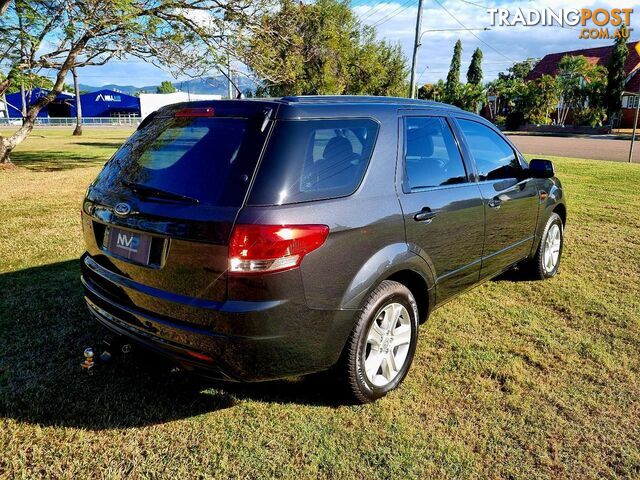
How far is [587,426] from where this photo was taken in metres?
2.73

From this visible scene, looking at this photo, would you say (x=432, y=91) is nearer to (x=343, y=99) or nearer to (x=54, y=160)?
(x=54, y=160)

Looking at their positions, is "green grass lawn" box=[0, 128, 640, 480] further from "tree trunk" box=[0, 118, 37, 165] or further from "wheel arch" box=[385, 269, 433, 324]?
"tree trunk" box=[0, 118, 37, 165]

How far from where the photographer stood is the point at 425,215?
306 centimetres

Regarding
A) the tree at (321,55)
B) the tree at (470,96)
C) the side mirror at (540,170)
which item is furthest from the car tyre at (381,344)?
the tree at (470,96)

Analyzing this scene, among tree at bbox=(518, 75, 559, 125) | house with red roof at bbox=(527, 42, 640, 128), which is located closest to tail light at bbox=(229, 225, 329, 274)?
house with red roof at bbox=(527, 42, 640, 128)

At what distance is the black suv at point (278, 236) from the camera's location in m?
2.29

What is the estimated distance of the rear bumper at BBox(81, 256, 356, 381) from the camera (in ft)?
7.49

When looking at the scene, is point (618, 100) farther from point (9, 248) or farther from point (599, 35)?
point (9, 248)

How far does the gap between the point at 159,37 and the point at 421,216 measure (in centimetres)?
1281

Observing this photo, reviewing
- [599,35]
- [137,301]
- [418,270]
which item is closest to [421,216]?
[418,270]

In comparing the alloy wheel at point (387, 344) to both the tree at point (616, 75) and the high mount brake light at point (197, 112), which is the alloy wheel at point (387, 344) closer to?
the high mount brake light at point (197, 112)

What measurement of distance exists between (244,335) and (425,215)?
1424mm

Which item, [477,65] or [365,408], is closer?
[365,408]

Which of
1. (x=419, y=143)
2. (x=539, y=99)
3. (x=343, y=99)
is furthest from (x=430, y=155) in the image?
(x=539, y=99)
